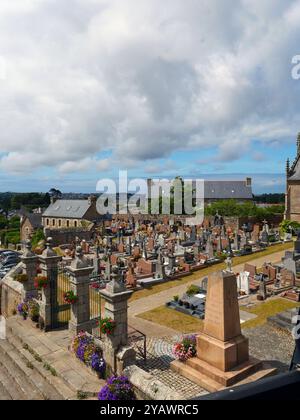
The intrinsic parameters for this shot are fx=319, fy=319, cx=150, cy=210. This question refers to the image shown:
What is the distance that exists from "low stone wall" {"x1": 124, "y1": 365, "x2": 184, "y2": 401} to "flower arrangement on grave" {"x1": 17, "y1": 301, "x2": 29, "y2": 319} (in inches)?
246

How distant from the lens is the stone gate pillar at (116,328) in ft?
26.4

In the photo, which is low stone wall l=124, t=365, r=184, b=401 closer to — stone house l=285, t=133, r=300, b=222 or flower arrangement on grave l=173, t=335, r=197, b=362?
flower arrangement on grave l=173, t=335, r=197, b=362

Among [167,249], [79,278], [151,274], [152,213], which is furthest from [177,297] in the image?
[152,213]

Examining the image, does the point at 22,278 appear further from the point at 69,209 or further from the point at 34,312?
the point at 69,209

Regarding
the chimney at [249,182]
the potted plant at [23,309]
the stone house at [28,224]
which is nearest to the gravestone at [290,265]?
the potted plant at [23,309]

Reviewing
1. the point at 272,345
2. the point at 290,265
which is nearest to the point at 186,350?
the point at 272,345

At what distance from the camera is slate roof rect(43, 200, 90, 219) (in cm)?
6062

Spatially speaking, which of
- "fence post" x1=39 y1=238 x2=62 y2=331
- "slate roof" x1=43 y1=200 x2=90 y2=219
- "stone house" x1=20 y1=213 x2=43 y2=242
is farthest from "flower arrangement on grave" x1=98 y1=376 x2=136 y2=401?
"slate roof" x1=43 y1=200 x2=90 y2=219

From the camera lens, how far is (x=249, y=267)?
797 inches

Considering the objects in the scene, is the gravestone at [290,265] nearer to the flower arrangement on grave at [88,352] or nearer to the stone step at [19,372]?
the flower arrangement on grave at [88,352]

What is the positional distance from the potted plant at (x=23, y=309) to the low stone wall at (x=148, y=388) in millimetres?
6241

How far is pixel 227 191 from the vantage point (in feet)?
260
